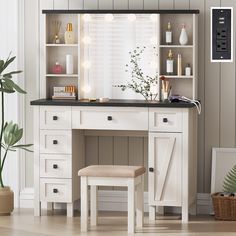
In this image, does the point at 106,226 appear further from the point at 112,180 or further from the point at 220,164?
the point at 220,164

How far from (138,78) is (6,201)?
144 cm

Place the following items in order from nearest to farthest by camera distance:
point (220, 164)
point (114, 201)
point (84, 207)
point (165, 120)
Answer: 1. point (84, 207)
2. point (165, 120)
3. point (220, 164)
4. point (114, 201)

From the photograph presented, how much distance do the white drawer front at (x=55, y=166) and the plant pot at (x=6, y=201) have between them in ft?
1.10

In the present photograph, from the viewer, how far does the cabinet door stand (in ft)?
21.6

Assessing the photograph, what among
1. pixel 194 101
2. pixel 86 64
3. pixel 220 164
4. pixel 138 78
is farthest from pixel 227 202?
pixel 86 64

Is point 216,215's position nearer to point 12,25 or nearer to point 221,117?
point 221,117

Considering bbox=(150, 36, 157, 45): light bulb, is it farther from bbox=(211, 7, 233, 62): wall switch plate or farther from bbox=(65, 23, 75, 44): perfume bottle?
bbox=(65, 23, 75, 44): perfume bottle

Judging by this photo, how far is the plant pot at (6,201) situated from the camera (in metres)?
6.91

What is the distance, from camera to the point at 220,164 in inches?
272

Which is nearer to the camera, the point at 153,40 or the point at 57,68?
the point at 153,40

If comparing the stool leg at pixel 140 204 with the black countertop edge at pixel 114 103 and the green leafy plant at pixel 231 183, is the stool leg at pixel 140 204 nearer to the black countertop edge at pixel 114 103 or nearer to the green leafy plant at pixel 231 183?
A: the black countertop edge at pixel 114 103

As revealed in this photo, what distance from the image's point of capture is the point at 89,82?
7.11 metres

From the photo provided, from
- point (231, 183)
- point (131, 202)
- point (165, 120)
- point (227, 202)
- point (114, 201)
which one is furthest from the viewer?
point (114, 201)

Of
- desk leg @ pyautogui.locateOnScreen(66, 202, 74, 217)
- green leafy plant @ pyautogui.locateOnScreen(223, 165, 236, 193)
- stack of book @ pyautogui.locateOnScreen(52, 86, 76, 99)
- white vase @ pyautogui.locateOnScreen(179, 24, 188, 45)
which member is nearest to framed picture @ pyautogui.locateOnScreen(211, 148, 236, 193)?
green leafy plant @ pyautogui.locateOnScreen(223, 165, 236, 193)
